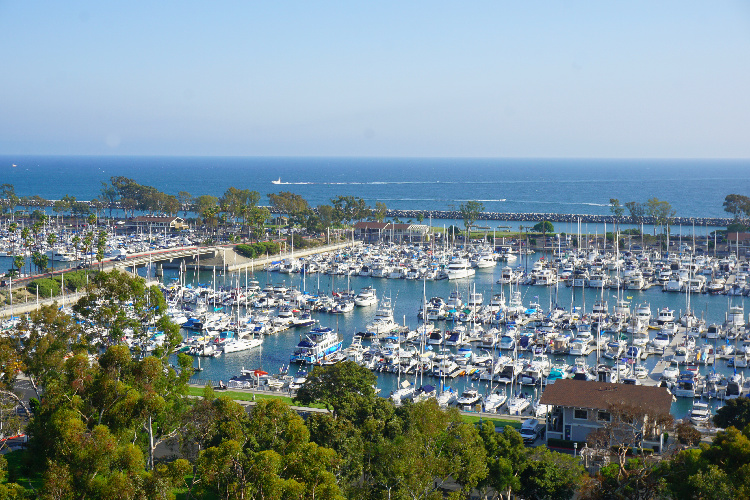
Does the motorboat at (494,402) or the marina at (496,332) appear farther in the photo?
the marina at (496,332)

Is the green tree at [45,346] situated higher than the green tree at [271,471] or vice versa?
the green tree at [45,346]

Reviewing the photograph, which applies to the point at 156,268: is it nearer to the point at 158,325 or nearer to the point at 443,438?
the point at 158,325

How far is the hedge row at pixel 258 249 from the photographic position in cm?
7025

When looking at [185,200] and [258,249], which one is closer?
[258,249]

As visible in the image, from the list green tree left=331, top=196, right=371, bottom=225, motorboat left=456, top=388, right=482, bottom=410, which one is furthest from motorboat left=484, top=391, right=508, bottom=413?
green tree left=331, top=196, right=371, bottom=225

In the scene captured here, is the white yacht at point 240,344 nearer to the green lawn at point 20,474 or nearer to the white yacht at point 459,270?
the green lawn at point 20,474

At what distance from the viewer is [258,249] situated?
71.2m

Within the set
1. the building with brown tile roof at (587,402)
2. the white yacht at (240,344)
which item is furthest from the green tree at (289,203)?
the building with brown tile roof at (587,402)

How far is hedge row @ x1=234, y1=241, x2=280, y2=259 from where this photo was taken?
230 feet

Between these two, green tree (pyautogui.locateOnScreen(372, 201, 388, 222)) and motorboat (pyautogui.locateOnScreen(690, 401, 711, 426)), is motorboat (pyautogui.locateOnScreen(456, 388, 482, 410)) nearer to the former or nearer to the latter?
motorboat (pyautogui.locateOnScreen(690, 401, 711, 426))

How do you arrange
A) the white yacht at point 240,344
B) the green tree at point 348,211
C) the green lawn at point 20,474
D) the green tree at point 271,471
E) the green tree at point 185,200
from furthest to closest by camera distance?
1. the green tree at point 185,200
2. the green tree at point 348,211
3. the white yacht at point 240,344
4. the green lawn at point 20,474
5. the green tree at point 271,471

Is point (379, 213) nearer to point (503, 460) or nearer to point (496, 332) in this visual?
point (496, 332)

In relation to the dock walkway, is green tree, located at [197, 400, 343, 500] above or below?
above

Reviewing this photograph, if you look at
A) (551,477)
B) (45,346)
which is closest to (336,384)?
(551,477)
